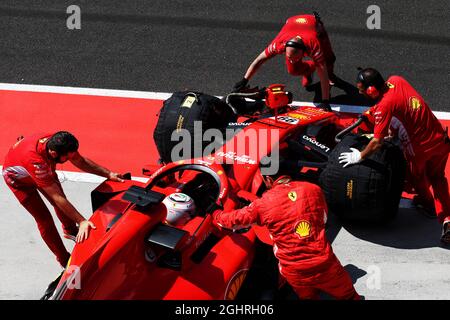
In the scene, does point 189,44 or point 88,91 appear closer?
point 88,91

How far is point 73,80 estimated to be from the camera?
11.6 metres

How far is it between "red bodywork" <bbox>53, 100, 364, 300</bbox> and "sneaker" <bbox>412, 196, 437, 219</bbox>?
1818mm

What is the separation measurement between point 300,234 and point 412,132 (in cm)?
202

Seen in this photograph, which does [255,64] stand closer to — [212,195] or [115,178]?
[212,195]

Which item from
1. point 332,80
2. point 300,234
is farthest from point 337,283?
point 332,80

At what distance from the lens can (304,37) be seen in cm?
997

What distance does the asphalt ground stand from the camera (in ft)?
37.6

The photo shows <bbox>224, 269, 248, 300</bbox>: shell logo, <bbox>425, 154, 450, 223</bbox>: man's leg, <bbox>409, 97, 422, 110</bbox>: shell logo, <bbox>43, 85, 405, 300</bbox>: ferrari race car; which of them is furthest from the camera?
<bbox>425, 154, 450, 223</bbox>: man's leg

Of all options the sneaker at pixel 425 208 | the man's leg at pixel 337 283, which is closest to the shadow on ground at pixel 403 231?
the sneaker at pixel 425 208

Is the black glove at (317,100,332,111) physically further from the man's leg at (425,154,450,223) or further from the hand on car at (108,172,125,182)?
the hand on car at (108,172,125,182)

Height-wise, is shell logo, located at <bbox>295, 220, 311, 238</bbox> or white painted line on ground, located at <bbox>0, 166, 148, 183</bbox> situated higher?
shell logo, located at <bbox>295, 220, 311, 238</bbox>

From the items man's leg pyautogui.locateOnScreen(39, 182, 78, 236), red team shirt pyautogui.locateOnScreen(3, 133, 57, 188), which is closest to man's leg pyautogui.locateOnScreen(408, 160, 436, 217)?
man's leg pyautogui.locateOnScreen(39, 182, 78, 236)

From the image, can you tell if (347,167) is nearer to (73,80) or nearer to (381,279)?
(381,279)
